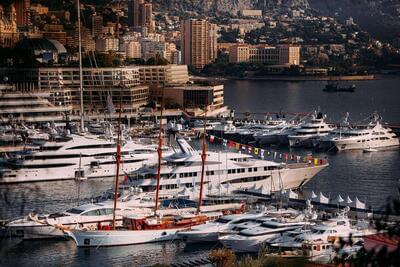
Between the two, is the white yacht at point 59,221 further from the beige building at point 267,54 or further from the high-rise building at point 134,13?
the beige building at point 267,54

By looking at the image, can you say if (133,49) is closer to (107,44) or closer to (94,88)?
(107,44)

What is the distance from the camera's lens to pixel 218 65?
40.2 metres

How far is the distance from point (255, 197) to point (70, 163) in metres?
2.70

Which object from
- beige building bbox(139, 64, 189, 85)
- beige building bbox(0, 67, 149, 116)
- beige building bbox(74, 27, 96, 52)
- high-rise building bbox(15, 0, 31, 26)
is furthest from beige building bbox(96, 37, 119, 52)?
high-rise building bbox(15, 0, 31, 26)

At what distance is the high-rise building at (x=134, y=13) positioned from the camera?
3383 cm

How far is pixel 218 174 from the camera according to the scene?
9.94 meters

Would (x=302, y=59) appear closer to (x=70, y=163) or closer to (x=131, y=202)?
(x=70, y=163)

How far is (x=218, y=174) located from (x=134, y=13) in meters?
25.6

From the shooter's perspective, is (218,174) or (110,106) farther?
(110,106)

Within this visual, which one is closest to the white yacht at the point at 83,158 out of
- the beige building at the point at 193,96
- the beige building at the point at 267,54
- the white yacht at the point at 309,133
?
the white yacht at the point at 309,133

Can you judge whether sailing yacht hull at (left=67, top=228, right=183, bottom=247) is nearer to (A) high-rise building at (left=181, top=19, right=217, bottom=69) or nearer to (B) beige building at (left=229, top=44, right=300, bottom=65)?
(A) high-rise building at (left=181, top=19, right=217, bottom=69)

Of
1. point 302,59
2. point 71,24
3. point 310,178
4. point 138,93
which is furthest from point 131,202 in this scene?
point 302,59

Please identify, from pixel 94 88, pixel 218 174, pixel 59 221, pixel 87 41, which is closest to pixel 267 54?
pixel 87 41

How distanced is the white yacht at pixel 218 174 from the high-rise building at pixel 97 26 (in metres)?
9.97
